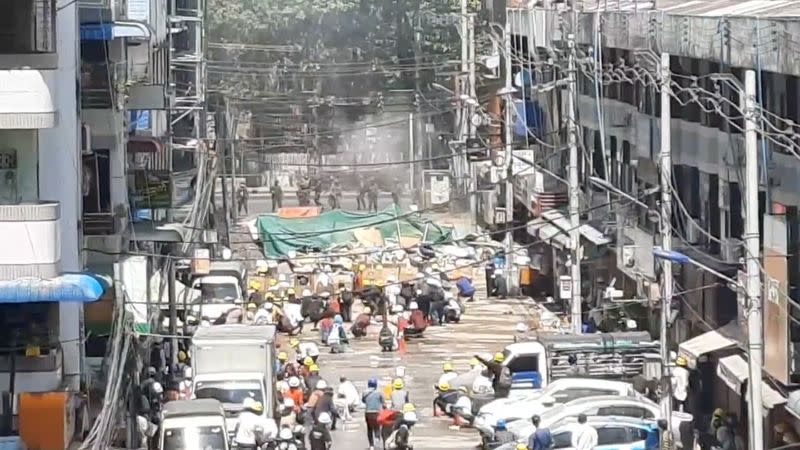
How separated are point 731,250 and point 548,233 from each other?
1548 centimetres

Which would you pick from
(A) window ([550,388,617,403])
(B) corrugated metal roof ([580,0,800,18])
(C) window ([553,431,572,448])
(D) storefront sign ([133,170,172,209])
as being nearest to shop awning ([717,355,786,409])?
(A) window ([550,388,617,403])

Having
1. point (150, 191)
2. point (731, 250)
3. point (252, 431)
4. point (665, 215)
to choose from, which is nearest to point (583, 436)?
point (665, 215)

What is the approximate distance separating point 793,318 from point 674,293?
22.8 feet

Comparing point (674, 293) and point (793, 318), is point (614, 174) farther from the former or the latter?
point (793, 318)

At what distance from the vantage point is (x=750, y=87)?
22.9m

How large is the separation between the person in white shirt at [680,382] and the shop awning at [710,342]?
16 cm

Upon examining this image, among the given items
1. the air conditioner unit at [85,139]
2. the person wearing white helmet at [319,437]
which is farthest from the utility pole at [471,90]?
the air conditioner unit at [85,139]

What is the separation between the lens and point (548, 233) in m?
48.1

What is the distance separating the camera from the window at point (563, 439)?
27812 millimetres

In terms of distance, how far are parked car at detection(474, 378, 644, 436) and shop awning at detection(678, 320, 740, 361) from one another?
111 centimetres

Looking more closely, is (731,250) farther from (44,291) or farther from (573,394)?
(44,291)

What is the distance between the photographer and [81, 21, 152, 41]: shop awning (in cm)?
3028

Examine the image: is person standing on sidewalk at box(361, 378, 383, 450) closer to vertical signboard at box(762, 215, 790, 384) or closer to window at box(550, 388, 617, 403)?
window at box(550, 388, 617, 403)

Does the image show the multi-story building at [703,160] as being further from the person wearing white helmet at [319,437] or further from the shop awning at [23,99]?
the shop awning at [23,99]
